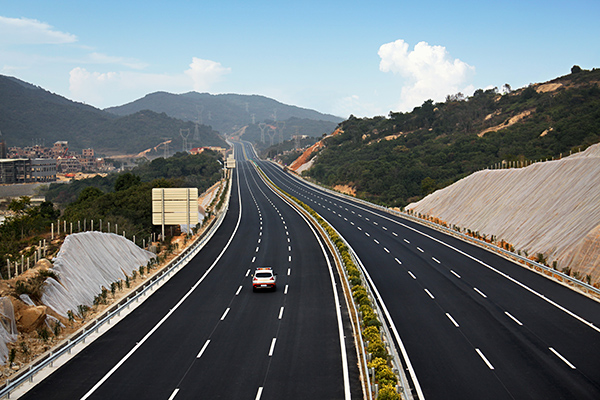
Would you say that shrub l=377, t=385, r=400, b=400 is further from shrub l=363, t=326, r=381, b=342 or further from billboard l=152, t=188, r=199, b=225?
billboard l=152, t=188, r=199, b=225

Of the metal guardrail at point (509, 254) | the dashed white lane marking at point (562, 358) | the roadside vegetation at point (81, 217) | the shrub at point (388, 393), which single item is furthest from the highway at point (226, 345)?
the metal guardrail at point (509, 254)

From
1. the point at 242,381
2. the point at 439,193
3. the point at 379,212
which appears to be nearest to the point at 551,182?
the point at 439,193

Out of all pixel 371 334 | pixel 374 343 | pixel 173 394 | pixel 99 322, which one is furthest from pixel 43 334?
pixel 374 343

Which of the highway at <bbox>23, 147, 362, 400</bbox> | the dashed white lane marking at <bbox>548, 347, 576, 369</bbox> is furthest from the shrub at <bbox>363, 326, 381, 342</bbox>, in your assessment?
the dashed white lane marking at <bbox>548, 347, 576, 369</bbox>

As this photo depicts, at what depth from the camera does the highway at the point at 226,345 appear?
1670 cm

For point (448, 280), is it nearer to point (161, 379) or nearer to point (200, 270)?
point (200, 270)

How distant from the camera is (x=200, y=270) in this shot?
1442 inches

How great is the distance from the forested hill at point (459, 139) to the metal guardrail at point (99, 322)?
52641 mm

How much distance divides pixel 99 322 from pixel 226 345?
6.09 metres

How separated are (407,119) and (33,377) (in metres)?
170

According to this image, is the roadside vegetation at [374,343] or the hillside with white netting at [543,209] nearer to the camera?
the roadside vegetation at [374,343]

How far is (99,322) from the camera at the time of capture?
22.8 meters

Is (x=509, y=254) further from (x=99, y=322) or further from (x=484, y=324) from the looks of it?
(x=99, y=322)

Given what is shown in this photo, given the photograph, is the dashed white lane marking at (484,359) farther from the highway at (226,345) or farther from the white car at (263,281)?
the white car at (263,281)
